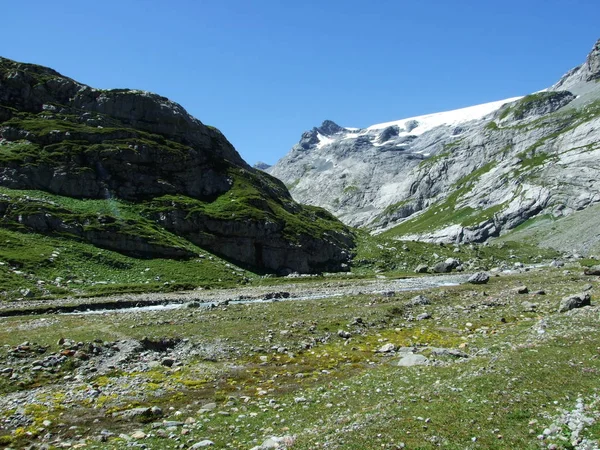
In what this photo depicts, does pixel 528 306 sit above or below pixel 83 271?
below

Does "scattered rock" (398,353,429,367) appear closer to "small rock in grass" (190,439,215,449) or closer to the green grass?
"small rock in grass" (190,439,215,449)

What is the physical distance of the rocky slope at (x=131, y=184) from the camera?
8094 centimetres

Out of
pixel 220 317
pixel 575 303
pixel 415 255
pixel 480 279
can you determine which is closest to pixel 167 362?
pixel 220 317

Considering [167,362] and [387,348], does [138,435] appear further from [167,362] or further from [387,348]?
[387,348]

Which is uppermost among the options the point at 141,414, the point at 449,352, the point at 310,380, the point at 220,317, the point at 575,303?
the point at 220,317

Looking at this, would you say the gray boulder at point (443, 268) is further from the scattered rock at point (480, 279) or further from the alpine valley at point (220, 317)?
the scattered rock at point (480, 279)

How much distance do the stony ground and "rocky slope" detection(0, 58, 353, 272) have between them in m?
42.7

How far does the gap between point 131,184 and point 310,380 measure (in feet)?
290

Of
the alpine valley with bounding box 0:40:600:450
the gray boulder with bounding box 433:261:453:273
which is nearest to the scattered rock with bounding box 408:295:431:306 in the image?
the alpine valley with bounding box 0:40:600:450

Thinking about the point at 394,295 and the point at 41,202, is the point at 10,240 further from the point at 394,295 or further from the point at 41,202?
the point at 394,295

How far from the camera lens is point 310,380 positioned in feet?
76.3

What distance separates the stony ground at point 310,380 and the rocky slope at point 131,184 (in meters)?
42.7

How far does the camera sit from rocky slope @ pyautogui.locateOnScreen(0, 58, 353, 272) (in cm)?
8094


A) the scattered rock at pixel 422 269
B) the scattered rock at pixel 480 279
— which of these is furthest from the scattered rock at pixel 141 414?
the scattered rock at pixel 422 269
